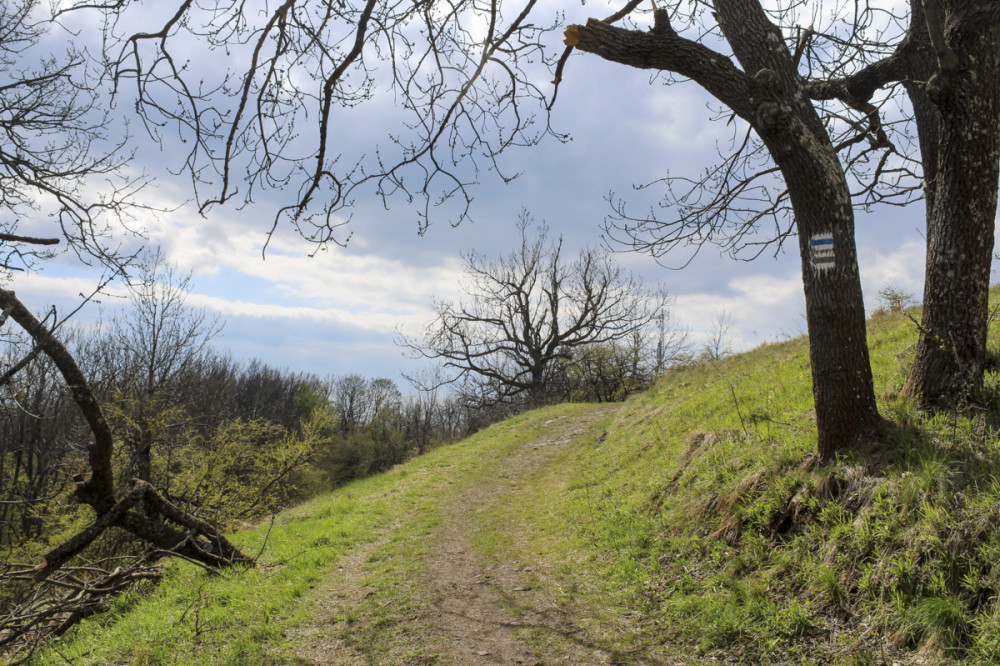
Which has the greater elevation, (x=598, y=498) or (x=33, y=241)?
(x=33, y=241)

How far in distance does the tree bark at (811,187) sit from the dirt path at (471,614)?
2594 millimetres

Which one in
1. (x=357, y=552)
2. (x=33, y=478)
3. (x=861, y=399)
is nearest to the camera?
(x=861, y=399)

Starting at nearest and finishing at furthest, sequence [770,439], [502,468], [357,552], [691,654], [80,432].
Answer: [691,654], [770,439], [357,552], [502,468], [80,432]

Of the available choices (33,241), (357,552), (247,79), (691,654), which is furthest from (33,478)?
(691,654)

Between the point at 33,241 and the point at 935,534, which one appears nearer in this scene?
the point at 935,534

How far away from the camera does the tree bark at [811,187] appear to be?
4.11 meters

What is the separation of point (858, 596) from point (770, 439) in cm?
229

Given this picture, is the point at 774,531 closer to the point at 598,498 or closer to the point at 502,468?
the point at 598,498

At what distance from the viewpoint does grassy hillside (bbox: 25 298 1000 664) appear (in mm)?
3139

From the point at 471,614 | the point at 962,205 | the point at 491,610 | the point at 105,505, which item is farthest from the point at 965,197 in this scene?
the point at 105,505

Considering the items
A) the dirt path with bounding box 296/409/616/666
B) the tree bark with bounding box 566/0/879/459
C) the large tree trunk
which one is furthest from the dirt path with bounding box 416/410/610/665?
the large tree trunk

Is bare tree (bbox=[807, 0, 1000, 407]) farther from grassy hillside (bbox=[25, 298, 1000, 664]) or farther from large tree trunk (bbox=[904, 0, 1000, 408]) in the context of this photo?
grassy hillside (bbox=[25, 298, 1000, 664])

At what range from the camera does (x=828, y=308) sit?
13.9 ft

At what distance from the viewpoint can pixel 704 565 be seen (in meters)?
4.50
